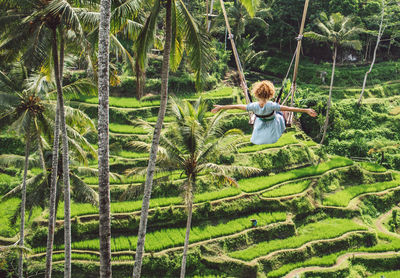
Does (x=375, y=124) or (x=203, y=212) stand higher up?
(x=375, y=124)

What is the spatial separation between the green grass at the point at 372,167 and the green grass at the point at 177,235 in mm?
6996

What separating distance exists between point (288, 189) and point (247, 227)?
3.06 metres

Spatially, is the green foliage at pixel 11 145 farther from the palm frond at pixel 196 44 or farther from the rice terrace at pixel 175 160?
the palm frond at pixel 196 44

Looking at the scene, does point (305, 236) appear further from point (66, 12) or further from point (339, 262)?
point (66, 12)

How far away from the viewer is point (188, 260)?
12680 mm

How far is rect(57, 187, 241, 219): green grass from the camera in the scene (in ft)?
45.1

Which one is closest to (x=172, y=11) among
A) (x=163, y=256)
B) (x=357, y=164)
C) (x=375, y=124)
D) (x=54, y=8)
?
(x=54, y=8)

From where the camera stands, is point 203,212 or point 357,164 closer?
point 203,212

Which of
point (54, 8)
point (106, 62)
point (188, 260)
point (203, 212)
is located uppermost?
point (54, 8)

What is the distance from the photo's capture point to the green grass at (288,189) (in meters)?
15.7

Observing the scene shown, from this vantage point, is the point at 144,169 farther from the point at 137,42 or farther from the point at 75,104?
the point at 75,104

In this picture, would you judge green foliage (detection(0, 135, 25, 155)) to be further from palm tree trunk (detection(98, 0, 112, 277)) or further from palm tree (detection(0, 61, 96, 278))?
palm tree trunk (detection(98, 0, 112, 277))

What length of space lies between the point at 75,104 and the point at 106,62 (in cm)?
1406

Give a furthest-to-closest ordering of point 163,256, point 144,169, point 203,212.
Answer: point 203,212
point 163,256
point 144,169
